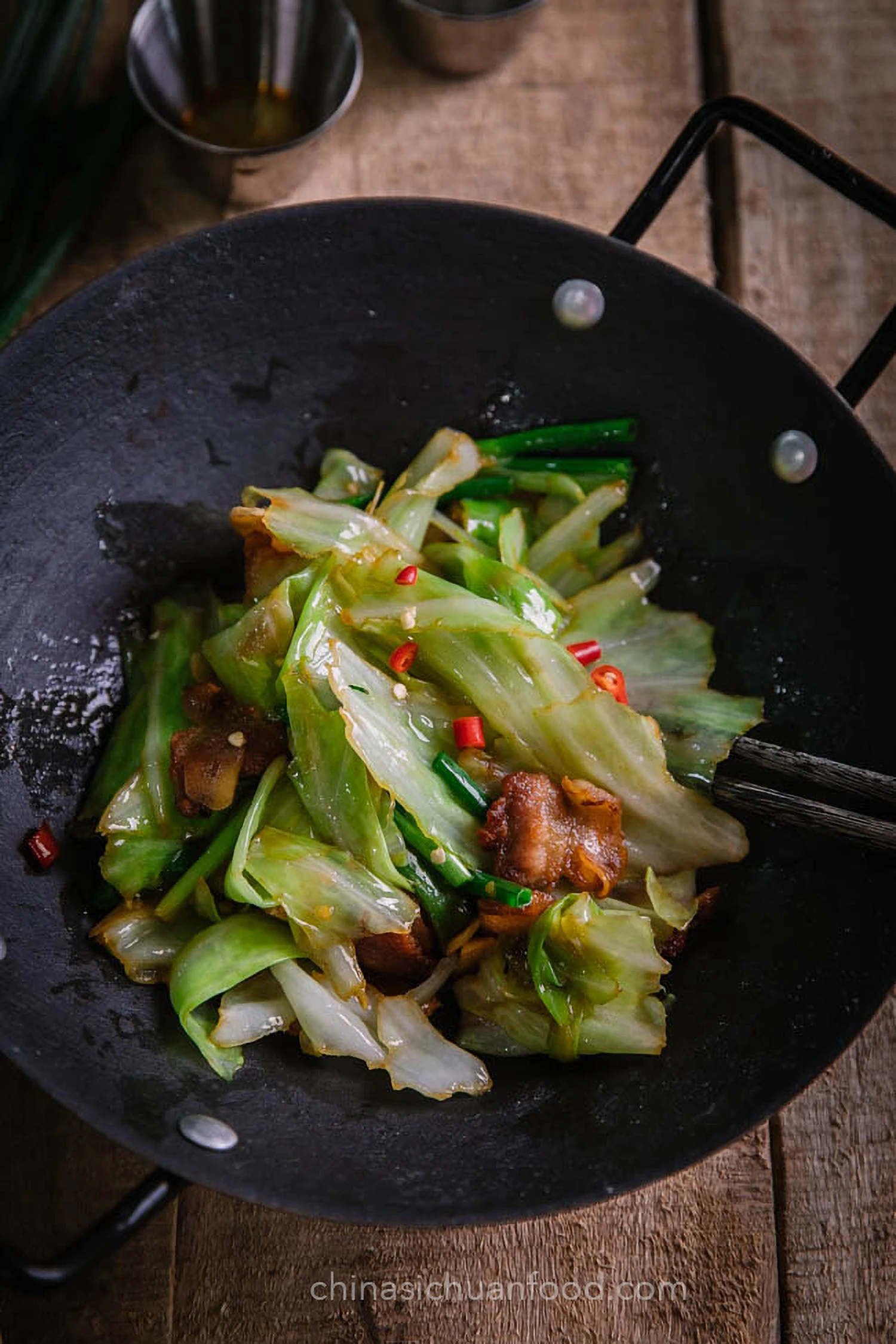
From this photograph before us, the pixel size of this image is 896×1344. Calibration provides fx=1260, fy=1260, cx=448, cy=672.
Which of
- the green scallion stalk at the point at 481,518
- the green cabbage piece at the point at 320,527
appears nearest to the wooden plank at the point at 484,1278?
the green cabbage piece at the point at 320,527

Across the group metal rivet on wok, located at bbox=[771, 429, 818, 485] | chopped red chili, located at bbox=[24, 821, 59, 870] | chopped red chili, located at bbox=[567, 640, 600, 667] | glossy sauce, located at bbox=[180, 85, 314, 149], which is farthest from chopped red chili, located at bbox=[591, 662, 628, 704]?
glossy sauce, located at bbox=[180, 85, 314, 149]

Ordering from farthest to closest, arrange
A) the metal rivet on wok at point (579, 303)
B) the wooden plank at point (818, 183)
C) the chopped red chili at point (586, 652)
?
the wooden plank at point (818, 183) < the metal rivet on wok at point (579, 303) < the chopped red chili at point (586, 652)

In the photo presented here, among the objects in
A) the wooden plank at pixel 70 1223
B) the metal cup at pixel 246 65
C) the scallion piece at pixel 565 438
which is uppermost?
the metal cup at pixel 246 65

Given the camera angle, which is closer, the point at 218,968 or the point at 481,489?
the point at 218,968

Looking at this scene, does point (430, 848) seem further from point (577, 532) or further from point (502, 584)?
point (577, 532)

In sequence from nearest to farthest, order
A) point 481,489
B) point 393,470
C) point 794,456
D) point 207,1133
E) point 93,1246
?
point 93,1246
point 207,1133
point 794,456
point 481,489
point 393,470

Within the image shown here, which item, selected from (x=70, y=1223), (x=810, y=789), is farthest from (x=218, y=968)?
(x=810, y=789)

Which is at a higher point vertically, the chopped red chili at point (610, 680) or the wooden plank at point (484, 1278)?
the chopped red chili at point (610, 680)

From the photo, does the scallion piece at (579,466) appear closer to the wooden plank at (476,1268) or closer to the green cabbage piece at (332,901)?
the green cabbage piece at (332,901)
